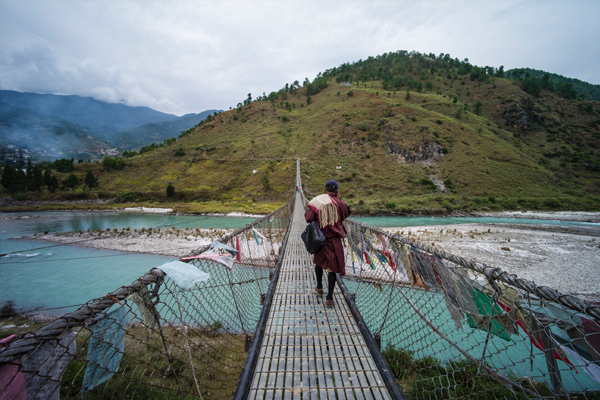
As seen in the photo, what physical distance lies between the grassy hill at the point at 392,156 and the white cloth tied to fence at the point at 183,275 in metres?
26.7

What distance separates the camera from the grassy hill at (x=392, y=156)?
32.5 meters

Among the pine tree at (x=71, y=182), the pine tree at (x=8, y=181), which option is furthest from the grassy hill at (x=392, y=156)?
the pine tree at (x=8, y=181)

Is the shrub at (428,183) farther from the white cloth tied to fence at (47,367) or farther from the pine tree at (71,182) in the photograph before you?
the pine tree at (71,182)

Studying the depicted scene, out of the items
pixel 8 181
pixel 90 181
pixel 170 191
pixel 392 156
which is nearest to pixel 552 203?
pixel 392 156

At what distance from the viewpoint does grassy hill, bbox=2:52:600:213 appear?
3253 cm

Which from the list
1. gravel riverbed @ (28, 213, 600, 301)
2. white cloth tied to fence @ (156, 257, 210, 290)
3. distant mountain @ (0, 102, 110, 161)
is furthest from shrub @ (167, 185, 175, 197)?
distant mountain @ (0, 102, 110, 161)

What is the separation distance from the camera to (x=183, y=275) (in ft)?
5.66

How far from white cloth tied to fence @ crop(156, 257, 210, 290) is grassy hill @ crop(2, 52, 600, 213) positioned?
26711mm

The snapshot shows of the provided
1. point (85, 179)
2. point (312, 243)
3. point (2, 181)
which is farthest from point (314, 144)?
point (2, 181)

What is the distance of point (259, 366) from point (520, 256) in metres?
14.5

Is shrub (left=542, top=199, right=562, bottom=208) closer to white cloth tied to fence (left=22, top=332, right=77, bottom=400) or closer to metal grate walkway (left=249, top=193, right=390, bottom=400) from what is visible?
metal grate walkway (left=249, top=193, right=390, bottom=400)

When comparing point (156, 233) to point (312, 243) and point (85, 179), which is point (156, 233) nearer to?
point (312, 243)

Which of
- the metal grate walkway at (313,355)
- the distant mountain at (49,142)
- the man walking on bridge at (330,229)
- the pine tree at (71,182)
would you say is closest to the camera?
the metal grate walkway at (313,355)

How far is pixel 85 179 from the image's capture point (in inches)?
1635
